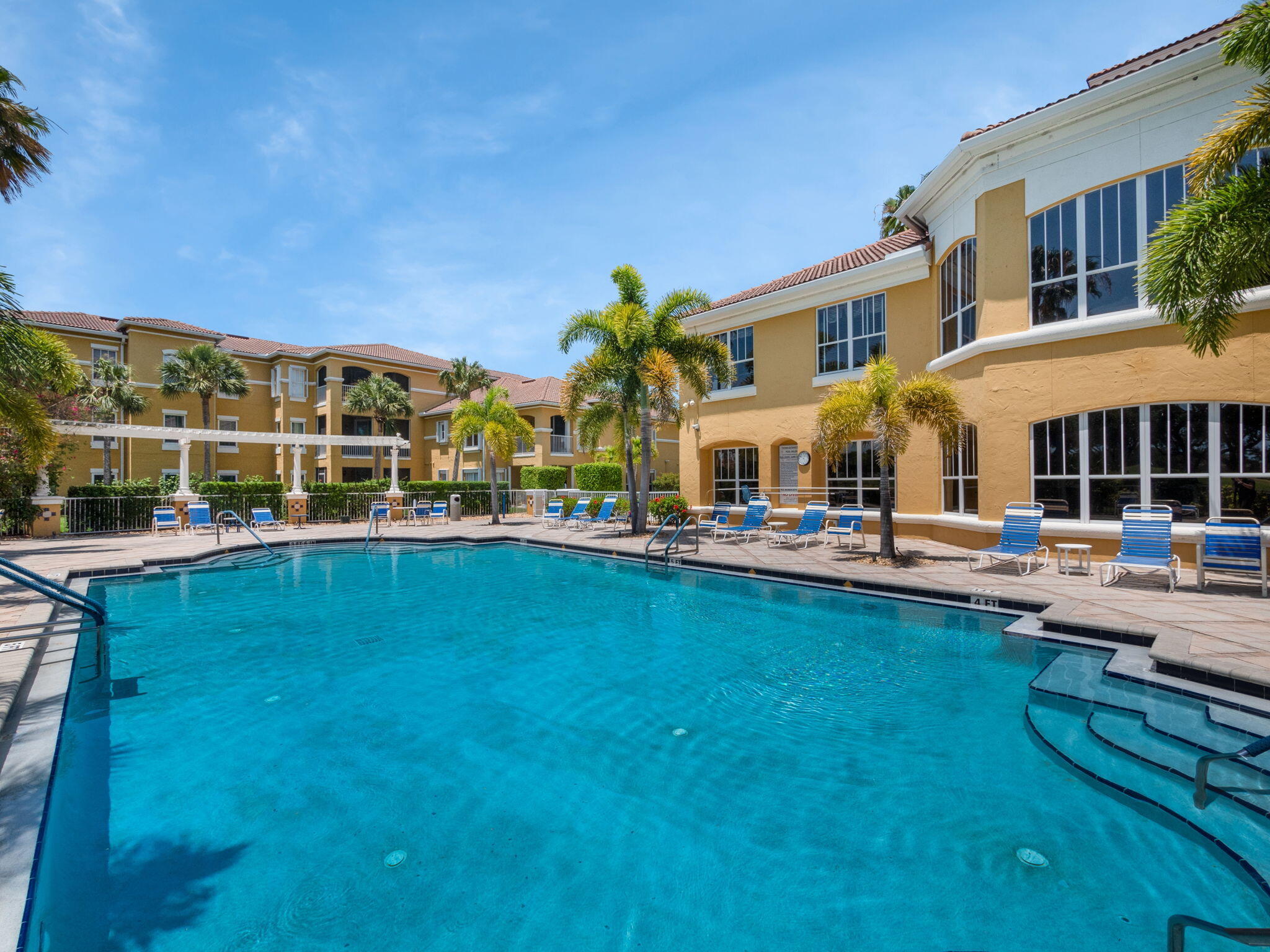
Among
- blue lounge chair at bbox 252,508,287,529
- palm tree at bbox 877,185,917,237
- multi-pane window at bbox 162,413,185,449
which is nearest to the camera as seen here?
blue lounge chair at bbox 252,508,287,529

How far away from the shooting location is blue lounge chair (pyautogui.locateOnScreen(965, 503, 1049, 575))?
10.2 meters

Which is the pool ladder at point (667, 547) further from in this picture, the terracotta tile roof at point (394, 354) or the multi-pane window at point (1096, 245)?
the terracotta tile roof at point (394, 354)

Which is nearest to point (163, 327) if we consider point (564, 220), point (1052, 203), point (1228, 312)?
point (564, 220)

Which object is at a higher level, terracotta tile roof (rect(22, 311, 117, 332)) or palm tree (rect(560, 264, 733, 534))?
terracotta tile roof (rect(22, 311, 117, 332))

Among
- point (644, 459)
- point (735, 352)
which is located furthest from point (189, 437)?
point (735, 352)

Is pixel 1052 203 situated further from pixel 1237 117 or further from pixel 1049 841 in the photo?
pixel 1049 841

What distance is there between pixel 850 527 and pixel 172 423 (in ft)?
125

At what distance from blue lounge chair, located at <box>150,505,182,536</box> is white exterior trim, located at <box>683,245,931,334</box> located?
18.0 metres

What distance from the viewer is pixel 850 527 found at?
1496 centimetres

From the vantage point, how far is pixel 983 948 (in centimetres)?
263

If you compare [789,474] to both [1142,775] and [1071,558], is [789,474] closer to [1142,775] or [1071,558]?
[1071,558]

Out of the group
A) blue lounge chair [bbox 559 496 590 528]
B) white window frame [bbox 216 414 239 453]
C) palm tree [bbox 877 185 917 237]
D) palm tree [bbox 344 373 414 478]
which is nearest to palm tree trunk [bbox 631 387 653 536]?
blue lounge chair [bbox 559 496 590 528]

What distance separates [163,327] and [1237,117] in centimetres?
4232

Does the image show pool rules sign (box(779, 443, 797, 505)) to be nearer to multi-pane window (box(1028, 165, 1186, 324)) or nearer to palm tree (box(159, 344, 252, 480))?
multi-pane window (box(1028, 165, 1186, 324))
